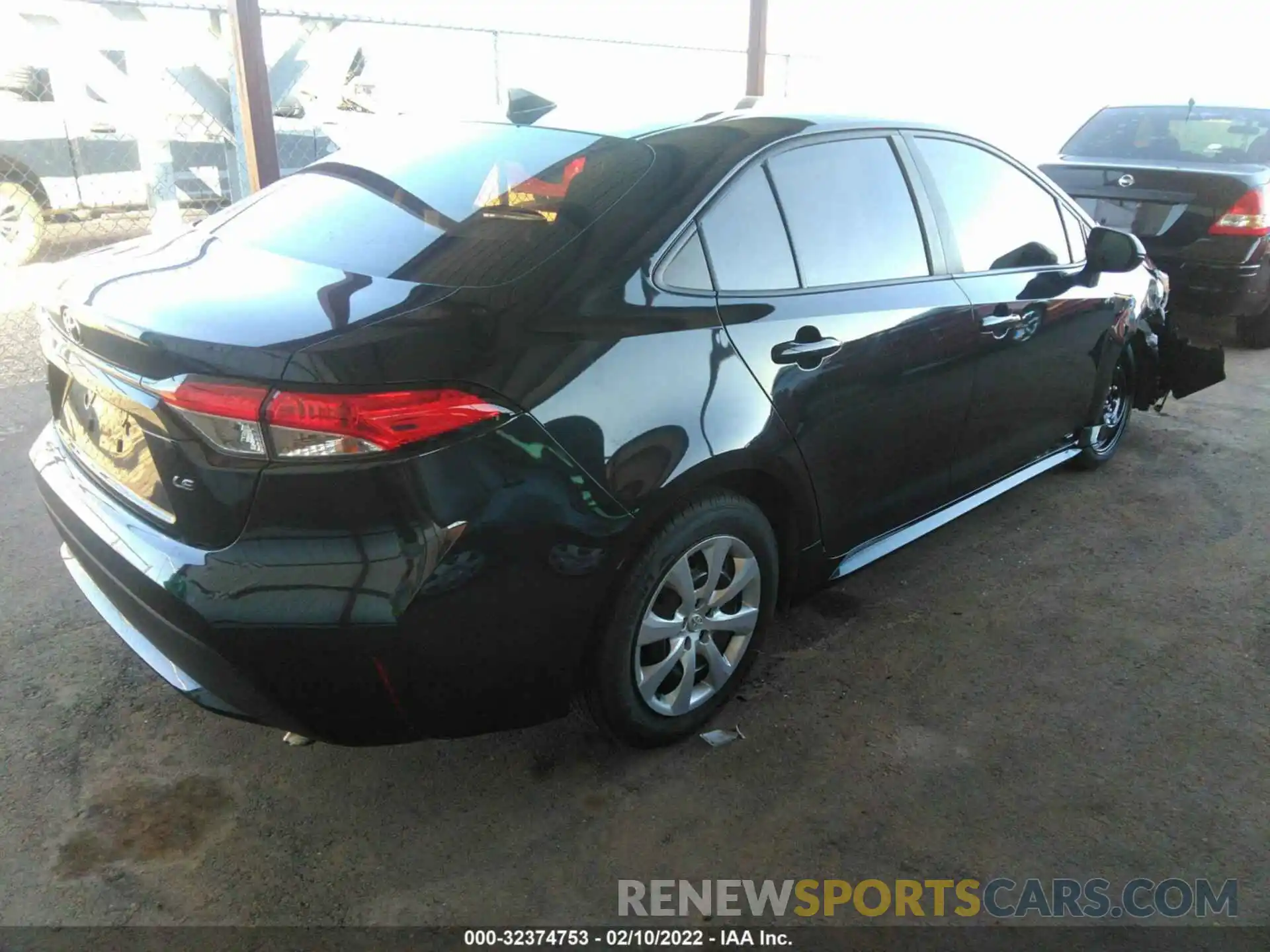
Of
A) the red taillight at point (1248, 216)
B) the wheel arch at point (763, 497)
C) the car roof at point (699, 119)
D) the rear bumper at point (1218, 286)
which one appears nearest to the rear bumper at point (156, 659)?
Answer: the wheel arch at point (763, 497)

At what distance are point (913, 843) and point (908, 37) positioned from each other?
1923cm

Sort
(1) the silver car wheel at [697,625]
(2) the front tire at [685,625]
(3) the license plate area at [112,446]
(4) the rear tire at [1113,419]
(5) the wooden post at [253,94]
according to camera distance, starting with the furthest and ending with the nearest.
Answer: (5) the wooden post at [253,94] → (4) the rear tire at [1113,419] → (1) the silver car wheel at [697,625] → (2) the front tire at [685,625] → (3) the license plate area at [112,446]

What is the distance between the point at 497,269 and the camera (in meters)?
2.23

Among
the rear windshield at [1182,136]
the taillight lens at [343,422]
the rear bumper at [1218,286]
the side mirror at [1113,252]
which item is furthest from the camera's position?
the rear windshield at [1182,136]

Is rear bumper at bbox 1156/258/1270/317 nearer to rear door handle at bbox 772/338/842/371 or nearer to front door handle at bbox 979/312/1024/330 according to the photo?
front door handle at bbox 979/312/1024/330

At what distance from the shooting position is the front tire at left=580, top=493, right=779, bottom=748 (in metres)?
2.38

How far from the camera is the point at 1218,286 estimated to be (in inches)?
250

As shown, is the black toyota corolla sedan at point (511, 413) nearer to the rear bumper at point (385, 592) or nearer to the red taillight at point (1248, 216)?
the rear bumper at point (385, 592)

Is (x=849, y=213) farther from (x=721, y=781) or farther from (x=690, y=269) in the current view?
(x=721, y=781)

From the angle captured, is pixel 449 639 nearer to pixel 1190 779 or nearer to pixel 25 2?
pixel 1190 779

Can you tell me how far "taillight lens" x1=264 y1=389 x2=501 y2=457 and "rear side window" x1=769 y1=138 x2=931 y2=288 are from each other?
1.28 meters

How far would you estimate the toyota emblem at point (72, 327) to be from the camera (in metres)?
2.28

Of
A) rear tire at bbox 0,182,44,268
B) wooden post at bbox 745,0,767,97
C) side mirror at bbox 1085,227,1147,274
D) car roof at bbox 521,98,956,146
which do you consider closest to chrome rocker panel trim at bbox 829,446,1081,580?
side mirror at bbox 1085,227,1147,274

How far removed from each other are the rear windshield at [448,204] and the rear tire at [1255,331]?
20.9 feet
